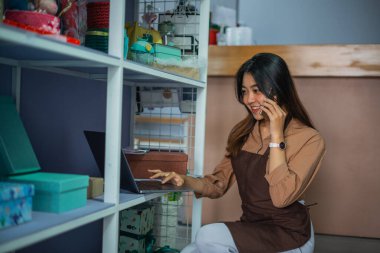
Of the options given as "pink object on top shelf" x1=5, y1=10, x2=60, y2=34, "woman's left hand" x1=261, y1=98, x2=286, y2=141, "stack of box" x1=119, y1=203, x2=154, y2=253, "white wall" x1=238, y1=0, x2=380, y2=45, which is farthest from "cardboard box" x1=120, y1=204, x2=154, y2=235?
"white wall" x1=238, y1=0, x2=380, y2=45

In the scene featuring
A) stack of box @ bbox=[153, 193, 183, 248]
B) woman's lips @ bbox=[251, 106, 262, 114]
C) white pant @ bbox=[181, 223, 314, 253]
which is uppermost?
woman's lips @ bbox=[251, 106, 262, 114]

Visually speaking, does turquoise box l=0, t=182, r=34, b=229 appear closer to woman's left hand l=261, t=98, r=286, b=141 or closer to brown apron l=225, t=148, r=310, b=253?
brown apron l=225, t=148, r=310, b=253

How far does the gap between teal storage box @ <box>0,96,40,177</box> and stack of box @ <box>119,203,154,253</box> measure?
2.82ft

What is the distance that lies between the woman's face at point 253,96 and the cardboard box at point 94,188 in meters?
0.68

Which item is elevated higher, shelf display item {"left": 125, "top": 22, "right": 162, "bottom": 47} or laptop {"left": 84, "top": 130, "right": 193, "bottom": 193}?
shelf display item {"left": 125, "top": 22, "right": 162, "bottom": 47}

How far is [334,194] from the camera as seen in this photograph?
2537 millimetres

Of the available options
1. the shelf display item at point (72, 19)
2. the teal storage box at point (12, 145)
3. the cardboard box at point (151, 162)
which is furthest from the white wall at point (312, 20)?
the teal storage box at point (12, 145)

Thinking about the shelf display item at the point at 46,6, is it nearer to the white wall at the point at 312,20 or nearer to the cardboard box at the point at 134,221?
the cardboard box at the point at 134,221

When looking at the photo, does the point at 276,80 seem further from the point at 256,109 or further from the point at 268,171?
the point at 268,171

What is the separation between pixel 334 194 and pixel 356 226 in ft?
0.72

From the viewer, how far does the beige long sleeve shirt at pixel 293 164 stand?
155cm

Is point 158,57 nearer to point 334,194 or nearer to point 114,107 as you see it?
point 114,107

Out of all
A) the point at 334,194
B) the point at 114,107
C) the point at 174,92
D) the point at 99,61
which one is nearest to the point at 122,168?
the point at 114,107

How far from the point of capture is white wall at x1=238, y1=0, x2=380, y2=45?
3992 mm
